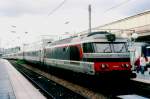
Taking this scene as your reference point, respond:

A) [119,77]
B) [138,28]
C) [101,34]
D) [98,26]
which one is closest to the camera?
[119,77]

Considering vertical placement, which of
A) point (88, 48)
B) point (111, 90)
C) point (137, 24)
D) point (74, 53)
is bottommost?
point (111, 90)

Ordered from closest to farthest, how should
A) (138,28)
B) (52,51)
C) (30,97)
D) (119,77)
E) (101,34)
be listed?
(30,97)
(119,77)
(101,34)
(52,51)
(138,28)

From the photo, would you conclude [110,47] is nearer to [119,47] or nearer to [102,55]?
[119,47]

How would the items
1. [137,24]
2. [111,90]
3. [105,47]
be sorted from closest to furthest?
[105,47], [111,90], [137,24]

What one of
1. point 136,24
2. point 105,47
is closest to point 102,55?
point 105,47

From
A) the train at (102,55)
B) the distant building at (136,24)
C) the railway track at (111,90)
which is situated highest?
the distant building at (136,24)

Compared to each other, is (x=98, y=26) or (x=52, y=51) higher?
(x=98, y=26)

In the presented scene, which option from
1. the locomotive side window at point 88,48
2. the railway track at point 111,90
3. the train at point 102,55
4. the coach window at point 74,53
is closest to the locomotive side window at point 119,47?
the train at point 102,55

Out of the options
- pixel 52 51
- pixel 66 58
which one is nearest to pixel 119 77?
pixel 66 58

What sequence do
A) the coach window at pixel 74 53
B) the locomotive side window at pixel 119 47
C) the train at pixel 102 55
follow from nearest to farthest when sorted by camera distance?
the train at pixel 102 55 → the locomotive side window at pixel 119 47 → the coach window at pixel 74 53

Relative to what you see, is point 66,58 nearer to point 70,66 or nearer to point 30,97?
point 70,66

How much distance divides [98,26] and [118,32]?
1081 cm

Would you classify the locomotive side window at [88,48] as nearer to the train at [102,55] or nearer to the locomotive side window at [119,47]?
the train at [102,55]

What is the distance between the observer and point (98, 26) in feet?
185
